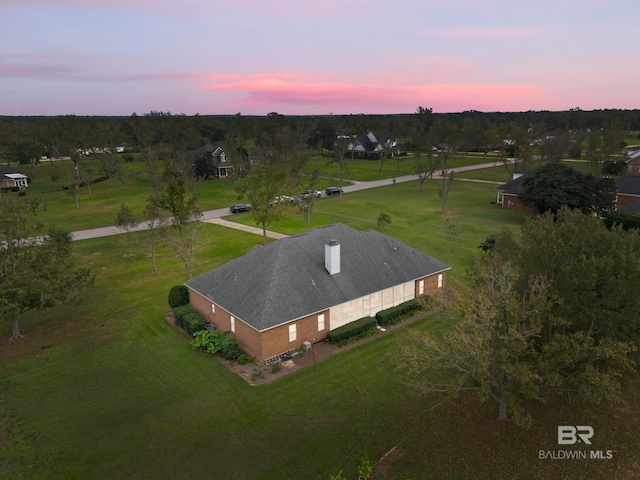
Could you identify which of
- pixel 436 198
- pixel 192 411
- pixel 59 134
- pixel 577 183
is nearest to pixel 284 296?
pixel 192 411

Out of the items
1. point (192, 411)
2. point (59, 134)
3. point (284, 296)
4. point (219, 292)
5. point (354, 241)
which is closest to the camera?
point (192, 411)

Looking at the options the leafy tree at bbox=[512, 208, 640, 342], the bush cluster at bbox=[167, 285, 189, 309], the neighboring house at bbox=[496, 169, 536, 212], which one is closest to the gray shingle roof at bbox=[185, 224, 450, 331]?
the bush cluster at bbox=[167, 285, 189, 309]

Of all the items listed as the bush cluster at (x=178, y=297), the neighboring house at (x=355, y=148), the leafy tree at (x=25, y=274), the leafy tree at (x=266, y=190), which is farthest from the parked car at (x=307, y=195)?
the neighboring house at (x=355, y=148)

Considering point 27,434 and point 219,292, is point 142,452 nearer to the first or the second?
point 27,434

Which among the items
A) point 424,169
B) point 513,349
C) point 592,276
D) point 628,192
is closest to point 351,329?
point 513,349

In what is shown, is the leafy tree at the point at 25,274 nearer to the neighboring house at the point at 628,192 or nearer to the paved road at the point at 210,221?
the paved road at the point at 210,221

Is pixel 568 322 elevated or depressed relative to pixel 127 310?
elevated

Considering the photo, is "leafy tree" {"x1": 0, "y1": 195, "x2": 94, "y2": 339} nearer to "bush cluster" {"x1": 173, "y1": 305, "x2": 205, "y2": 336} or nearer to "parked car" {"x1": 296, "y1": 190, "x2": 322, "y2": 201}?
"bush cluster" {"x1": 173, "y1": 305, "x2": 205, "y2": 336}
